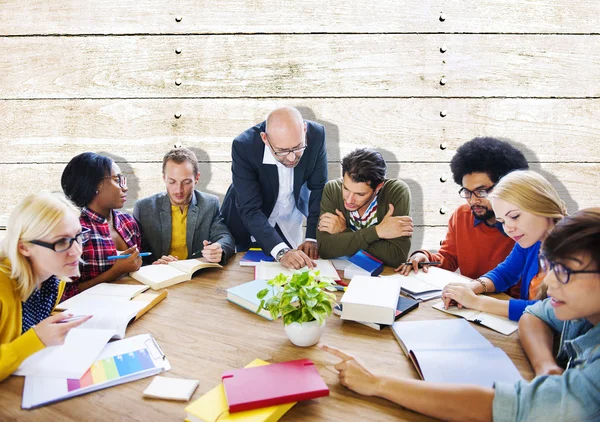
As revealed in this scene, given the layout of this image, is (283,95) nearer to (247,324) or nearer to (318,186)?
(318,186)

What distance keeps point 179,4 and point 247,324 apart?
1.67 m

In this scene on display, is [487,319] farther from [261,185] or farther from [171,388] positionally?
[261,185]

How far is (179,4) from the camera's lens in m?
2.22

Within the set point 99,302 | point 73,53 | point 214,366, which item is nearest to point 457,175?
point 214,366

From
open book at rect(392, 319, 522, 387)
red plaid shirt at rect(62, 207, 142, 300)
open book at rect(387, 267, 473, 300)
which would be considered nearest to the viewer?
open book at rect(392, 319, 522, 387)

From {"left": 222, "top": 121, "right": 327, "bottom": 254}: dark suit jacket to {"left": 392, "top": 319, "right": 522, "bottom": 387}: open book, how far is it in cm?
86

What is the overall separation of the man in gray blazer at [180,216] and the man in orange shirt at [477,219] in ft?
3.29

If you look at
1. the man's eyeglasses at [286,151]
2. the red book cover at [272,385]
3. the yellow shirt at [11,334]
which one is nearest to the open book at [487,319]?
the red book cover at [272,385]

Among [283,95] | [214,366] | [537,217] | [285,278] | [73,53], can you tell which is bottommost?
[214,366]

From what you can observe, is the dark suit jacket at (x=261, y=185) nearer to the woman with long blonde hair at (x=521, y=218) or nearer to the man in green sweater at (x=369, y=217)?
the man in green sweater at (x=369, y=217)

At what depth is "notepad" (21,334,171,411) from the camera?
1.02m

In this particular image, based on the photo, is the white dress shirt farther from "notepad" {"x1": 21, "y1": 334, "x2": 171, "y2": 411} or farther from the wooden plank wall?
"notepad" {"x1": 21, "y1": 334, "x2": 171, "y2": 411}

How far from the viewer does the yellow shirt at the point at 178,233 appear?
2.27 m

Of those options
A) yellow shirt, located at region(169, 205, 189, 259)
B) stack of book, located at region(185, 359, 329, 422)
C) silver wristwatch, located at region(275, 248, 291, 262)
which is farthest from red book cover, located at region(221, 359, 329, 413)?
yellow shirt, located at region(169, 205, 189, 259)
